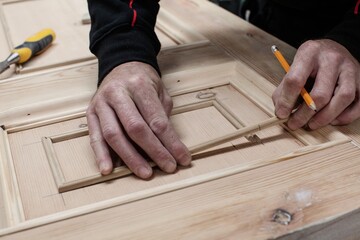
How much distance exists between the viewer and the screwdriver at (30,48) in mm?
1087

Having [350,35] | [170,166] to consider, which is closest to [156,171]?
[170,166]

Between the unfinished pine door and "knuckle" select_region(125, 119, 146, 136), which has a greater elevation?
"knuckle" select_region(125, 119, 146, 136)

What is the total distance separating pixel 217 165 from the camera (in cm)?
74

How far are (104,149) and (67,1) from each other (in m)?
1.05

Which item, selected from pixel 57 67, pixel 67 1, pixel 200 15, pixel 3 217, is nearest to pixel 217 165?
pixel 3 217

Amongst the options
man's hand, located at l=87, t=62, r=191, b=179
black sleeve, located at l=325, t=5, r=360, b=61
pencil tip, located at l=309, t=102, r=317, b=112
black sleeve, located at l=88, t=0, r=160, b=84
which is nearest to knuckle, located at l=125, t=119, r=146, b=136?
man's hand, located at l=87, t=62, r=191, b=179

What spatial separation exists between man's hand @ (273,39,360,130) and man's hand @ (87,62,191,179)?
24 cm

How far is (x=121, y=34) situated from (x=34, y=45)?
0.34m

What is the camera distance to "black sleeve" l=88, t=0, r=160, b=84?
0.92 metres

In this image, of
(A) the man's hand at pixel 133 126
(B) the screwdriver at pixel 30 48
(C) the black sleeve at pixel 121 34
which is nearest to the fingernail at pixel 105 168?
(A) the man's hand at pixel 133 126

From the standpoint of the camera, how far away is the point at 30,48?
3.75 feet

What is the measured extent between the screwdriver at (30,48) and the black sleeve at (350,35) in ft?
2.54

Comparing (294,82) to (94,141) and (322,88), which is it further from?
(94,141)

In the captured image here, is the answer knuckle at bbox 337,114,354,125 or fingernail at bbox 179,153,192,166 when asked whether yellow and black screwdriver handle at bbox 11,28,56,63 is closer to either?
fingernail at bbox 179,153,192,166
